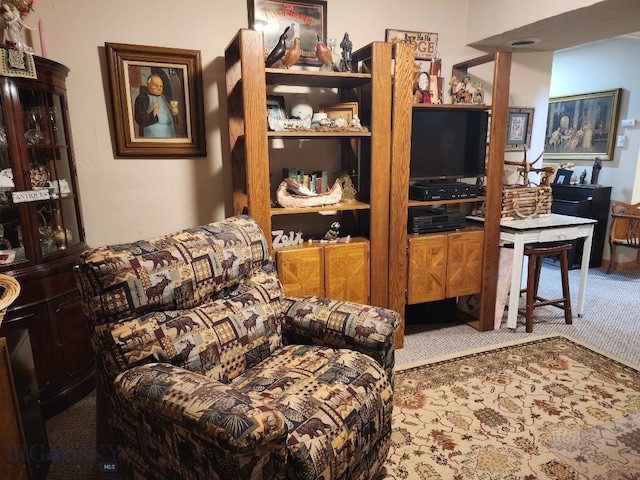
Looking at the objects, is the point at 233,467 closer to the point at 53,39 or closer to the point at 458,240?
the point at 458,240

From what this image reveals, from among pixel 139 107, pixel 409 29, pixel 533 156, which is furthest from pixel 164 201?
pixel 533 156

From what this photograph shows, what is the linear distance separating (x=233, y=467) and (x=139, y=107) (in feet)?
6.79

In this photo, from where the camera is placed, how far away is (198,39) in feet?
7.95

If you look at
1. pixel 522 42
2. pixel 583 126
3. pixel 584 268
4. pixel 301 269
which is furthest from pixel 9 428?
pixel 583 126

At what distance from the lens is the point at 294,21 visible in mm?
2562

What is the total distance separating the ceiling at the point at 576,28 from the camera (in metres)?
2.29

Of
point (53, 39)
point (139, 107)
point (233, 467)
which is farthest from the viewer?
point (139, 107)

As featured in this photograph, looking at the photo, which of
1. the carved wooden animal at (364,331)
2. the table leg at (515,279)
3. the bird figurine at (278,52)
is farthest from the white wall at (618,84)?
the carved wooden animal at (364,331)

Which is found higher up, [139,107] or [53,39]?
[53,39]

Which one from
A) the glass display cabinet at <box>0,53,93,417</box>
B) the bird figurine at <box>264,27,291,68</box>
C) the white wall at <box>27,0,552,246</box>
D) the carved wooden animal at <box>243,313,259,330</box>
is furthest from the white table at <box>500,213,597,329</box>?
the glass display cabinet at <box>0,53,93,417</box>

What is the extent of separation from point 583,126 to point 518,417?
13.5 ft

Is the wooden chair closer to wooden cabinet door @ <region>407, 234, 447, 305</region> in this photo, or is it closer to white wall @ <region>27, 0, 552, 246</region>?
wooden cabinet door @ <region>407, 234, 447, 305</region>

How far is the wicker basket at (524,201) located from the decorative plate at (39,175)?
2.85 meters

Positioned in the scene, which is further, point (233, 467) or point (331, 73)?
point (331, 73)
